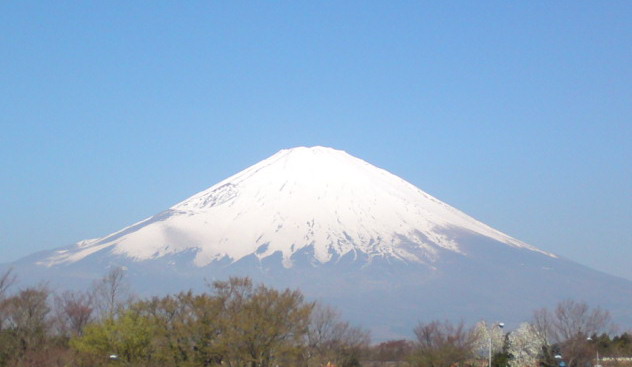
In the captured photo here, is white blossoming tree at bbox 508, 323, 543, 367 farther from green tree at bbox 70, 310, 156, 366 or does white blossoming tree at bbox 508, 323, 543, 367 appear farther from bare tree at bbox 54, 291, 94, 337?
bare tree at bbox 54, 291, 94, 337

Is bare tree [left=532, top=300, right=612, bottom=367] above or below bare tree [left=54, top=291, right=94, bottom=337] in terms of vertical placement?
below

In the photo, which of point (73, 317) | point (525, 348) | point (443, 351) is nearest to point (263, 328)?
point (443, 351)

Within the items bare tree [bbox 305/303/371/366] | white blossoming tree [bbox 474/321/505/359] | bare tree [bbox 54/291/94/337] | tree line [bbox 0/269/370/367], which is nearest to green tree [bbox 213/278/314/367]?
tree line [bbox 0/269/370/367]

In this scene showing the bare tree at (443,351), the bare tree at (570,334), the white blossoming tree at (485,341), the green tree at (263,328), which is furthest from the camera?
the white blossoming tree at (485,341)

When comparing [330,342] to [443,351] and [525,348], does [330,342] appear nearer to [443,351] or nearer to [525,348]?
[443,351]

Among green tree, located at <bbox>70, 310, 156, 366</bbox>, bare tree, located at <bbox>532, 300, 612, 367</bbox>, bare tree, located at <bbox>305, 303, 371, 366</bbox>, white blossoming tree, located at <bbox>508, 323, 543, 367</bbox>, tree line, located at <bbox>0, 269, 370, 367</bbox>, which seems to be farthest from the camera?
white blossoming tree, located at <bbox>508, 323, 543, 367</bbox>

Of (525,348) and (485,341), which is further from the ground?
(485,341)

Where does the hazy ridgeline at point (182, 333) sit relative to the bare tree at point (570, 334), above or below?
above

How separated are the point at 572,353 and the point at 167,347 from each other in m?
27.9

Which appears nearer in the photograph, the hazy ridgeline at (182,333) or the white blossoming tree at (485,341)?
the hazy ridgeline at (182,333)

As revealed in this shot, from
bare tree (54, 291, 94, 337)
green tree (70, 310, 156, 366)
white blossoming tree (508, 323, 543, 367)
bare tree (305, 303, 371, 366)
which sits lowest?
white blossoming tree (508, 323, 543, 367)

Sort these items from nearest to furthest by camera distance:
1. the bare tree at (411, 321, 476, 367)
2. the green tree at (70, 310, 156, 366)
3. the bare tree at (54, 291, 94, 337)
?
1. the green tree at (70, 310, 156, 366)
2. the bare tree at (54, 291, 94, 337)
3. the bare tree at (411, 321, 476, 367)

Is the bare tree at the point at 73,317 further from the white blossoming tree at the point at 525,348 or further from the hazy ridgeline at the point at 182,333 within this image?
the white blossoming tree at the point at 525,348

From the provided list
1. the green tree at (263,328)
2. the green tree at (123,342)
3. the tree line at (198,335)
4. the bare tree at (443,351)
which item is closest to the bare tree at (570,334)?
the bare tree at (443,351)
